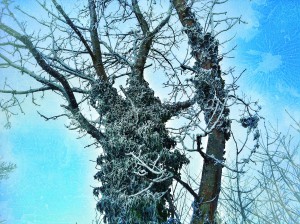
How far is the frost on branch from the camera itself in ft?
14.4

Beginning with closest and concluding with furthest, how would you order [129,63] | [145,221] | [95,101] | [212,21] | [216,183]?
[145,221] < [216,183] < [212,21] < [95,101] < [129,63]

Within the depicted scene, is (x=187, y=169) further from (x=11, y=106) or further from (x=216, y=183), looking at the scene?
(x=11, y=106)

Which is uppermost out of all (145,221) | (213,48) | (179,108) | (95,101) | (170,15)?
(170,15)

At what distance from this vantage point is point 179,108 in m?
→ 5.88

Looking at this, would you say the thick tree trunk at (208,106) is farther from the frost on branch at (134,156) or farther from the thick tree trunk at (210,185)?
the frost on branch at (134,156)

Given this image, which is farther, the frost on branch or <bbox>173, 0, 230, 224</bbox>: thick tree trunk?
<bbox>173, 0, 230, 224</bbox>: thick tree trunk

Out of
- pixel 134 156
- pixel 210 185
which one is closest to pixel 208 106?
pixel 210 185

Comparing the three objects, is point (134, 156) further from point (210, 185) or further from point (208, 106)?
point (208, 106)

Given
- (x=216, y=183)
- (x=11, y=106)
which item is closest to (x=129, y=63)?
(x=11, y=106)

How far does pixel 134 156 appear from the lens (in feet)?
13.1

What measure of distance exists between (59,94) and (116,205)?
81.1 inches

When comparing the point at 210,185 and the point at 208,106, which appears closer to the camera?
the point at 210,185

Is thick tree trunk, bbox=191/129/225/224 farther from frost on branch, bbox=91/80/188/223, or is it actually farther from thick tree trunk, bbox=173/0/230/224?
frost on branch, bbox=91/80/188/223

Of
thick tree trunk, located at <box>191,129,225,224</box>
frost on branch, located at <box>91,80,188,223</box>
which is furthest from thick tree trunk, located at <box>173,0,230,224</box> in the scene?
frost on branch, located at <box>91,80,188,223</box>
